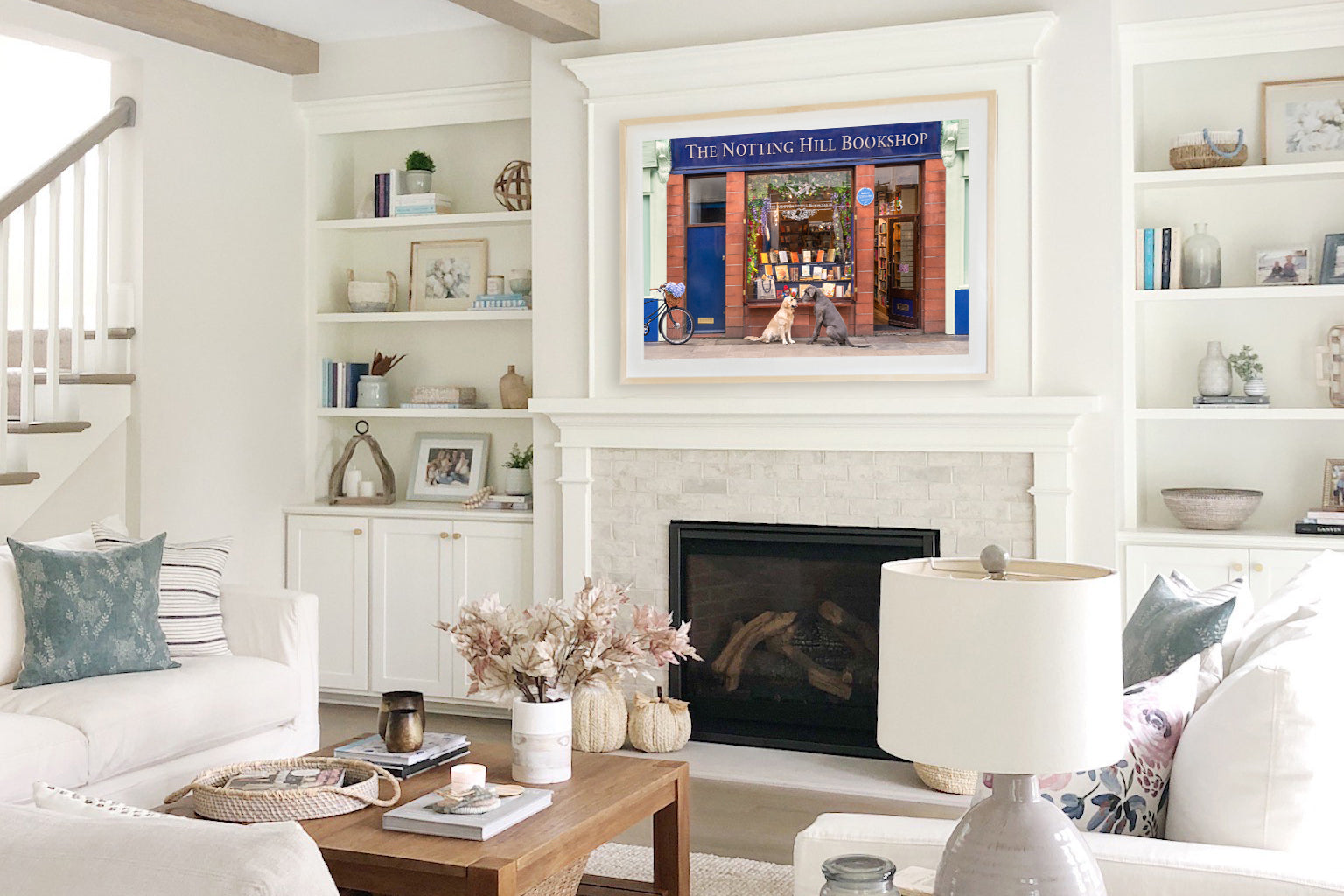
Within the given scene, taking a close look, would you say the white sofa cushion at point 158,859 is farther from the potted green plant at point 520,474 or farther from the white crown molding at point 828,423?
the potted green plant at point 520,474

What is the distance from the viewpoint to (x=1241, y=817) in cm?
193

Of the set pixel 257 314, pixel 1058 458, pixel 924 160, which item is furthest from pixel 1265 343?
pixel 257 314

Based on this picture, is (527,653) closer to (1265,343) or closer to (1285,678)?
(1285,678)

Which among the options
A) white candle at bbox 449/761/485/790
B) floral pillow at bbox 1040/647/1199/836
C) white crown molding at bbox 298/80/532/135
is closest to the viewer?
floral pillow at bbox 1040/647/1199/836

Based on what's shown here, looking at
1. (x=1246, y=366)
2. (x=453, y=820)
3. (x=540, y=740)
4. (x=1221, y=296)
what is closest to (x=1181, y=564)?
(x=1246, y=366)

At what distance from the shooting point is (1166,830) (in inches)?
82.7

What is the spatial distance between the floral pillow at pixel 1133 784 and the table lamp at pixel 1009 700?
0.55 metres

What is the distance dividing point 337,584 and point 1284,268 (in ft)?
12.8

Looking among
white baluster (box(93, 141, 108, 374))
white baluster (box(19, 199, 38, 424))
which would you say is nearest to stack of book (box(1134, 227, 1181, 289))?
white baluster (box(93, 141, 108, 374))

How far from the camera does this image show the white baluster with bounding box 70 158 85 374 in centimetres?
485

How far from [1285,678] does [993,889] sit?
695 millimetres

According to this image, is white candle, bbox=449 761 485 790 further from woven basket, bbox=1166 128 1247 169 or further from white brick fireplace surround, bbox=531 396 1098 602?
woven basket, bbox=1166 128 1247 169

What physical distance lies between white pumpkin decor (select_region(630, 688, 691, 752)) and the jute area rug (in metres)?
0.93

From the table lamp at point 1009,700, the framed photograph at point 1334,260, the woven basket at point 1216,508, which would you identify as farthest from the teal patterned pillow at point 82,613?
the framed photograph at point 1334,260
